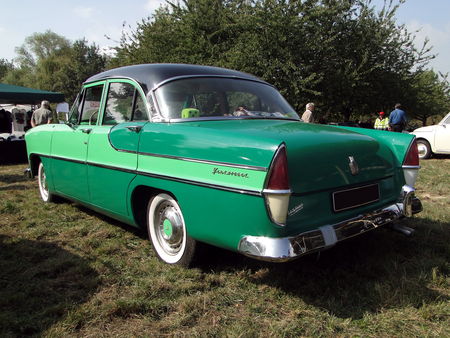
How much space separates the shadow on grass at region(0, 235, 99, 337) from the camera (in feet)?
7.77

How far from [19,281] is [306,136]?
7.90 ft

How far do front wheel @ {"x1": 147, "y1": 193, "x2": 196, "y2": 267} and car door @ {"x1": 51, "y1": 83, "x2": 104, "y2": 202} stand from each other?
1084mm

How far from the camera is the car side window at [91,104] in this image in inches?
159

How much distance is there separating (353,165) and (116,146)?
2.03 meters

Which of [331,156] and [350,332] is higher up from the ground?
[331,156]

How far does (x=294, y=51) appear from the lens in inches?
679

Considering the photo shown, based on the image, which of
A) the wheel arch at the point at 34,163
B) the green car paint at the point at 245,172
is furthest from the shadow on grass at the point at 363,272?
the wheel arch at the point at 34,163

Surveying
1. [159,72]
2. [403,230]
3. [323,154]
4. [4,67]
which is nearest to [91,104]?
[159,72]

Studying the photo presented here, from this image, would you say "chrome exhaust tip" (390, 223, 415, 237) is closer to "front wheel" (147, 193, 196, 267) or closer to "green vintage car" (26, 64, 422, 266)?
"green vintage car" (26, 64, 422, 266)

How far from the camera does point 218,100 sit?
342 cm

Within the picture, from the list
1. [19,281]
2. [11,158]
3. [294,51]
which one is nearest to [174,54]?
[294,51]

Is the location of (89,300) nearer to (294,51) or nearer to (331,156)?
(331,156)

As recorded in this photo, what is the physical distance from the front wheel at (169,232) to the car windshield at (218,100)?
2.40ft

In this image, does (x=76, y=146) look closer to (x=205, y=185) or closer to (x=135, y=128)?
(x=135, y=128)
